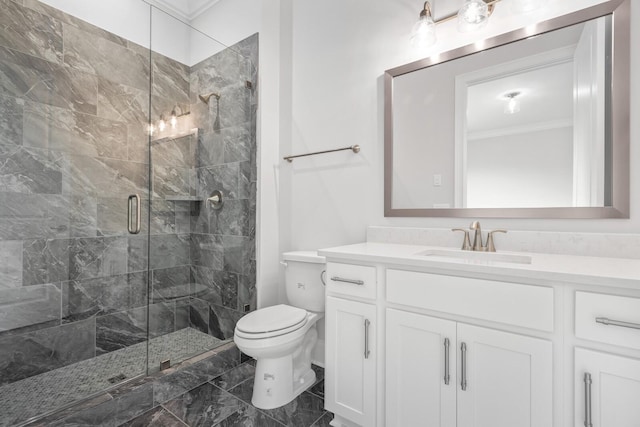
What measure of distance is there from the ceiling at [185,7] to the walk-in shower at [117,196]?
1.22 ft

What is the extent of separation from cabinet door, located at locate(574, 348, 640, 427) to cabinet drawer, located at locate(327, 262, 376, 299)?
702mm

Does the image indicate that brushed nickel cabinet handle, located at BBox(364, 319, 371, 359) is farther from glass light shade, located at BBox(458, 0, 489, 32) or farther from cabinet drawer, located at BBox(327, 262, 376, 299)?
glass light shade, located at BBox(458, 0, 489, 32)

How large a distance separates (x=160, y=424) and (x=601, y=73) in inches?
99.7

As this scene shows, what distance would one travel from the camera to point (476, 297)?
109cm

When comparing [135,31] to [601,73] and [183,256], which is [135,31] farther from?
[601,73]

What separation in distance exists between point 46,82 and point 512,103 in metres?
2.62

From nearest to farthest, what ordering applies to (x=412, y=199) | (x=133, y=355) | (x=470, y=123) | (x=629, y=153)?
1. (x=629, y=153)
2. (x=470, y=123)
3. (x=412, y=199)
4. (x=133, y=355)

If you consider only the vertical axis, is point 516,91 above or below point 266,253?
above

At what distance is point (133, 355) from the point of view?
81.7 inches

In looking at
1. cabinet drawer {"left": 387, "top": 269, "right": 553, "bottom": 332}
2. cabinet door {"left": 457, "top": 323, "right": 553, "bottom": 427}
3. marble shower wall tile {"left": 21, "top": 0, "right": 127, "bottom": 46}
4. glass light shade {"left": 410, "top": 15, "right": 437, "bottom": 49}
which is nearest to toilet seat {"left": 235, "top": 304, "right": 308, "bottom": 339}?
cabinet drawer {"left": 387, "top": 269, "right": 553, "bottom": 332}

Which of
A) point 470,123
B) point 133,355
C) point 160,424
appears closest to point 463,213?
point 470,123

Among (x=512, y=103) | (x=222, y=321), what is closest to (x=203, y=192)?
(x=222, y=321)

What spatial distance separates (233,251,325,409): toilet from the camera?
1.57m

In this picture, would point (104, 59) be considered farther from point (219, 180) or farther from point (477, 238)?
point (477, 238)
